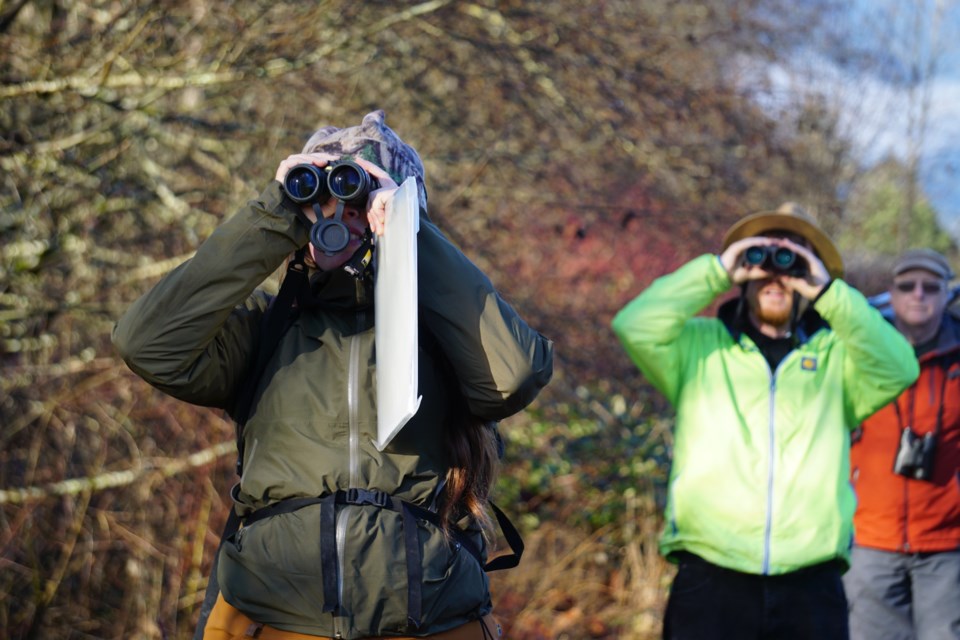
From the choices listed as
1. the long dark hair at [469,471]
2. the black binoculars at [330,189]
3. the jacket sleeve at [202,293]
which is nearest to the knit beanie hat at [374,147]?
the black binoculars at [330,189]

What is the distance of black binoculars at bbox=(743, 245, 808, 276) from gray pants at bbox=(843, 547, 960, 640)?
4.78ft

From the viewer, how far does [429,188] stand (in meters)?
6.79

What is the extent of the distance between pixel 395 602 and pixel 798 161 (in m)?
7.70

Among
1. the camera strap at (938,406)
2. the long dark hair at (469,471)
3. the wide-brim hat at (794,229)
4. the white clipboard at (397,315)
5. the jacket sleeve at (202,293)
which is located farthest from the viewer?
the camera strap at (938,406)

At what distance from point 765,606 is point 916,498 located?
1.34 metres

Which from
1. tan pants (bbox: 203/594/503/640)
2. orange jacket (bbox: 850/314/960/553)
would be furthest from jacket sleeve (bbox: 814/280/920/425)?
tan pants (bbox: 203/594/503/640)

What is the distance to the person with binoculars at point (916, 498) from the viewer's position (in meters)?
4.82

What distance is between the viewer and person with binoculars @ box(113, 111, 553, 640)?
7.72 feet

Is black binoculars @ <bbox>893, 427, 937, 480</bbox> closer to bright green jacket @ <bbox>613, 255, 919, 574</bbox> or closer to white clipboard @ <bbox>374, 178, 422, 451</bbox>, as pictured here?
bright green jacket @ <bbox>613, 255, 919, 574</bbox>

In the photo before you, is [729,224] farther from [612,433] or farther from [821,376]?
[821,376]

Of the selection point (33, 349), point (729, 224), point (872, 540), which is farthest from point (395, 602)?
point (729, 224)

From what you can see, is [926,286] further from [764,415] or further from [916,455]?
[764,415]

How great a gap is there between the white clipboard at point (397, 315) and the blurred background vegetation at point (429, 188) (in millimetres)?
3251

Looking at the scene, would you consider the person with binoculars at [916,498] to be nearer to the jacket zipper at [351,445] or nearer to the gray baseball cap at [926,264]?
the gray baseball cap at [926,264]
